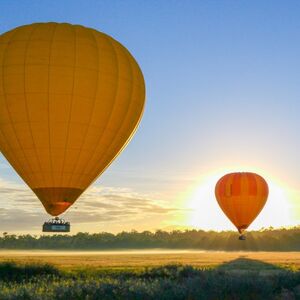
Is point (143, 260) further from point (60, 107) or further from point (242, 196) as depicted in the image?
point (60, 107)

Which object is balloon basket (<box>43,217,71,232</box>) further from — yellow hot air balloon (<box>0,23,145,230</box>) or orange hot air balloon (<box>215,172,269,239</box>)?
orange hot air balloon (<box>215,172,269,239</box>)

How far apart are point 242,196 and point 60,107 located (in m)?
38.0

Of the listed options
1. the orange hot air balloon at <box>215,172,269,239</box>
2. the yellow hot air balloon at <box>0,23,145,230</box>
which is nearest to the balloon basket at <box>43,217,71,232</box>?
the yellow hot air balloon at <box>0,23,145,230</box>

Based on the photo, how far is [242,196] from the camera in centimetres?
7400

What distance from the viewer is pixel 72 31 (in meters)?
42.3

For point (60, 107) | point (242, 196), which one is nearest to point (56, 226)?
point (60, 107)

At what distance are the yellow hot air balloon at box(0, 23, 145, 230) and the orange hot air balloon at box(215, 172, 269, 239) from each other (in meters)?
34.1

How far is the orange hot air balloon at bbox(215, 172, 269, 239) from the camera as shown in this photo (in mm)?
73875

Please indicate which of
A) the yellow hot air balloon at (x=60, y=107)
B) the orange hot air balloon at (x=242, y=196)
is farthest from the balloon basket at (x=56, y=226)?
the orange hot air balloon at (x=242, y=196)

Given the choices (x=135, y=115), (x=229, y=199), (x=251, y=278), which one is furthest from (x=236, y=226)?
(x=251, y=278)

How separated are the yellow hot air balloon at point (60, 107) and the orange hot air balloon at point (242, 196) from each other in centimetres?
3411

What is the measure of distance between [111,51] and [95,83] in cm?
280

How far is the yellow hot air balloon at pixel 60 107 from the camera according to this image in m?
40.4

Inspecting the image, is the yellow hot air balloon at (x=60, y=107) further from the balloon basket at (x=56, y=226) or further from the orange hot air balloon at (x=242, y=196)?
the orange hot air balloon at (x=242, y=196)
